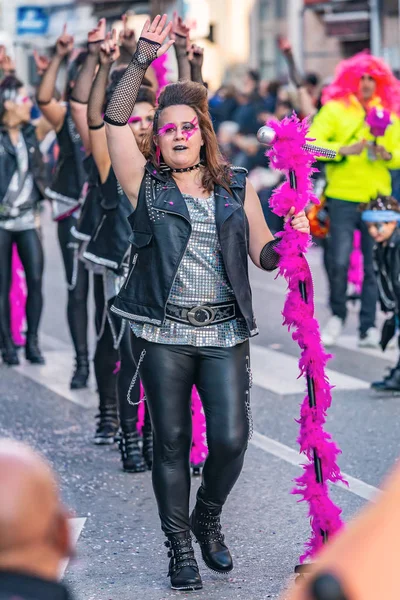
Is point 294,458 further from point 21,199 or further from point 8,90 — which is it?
→ point 8,90

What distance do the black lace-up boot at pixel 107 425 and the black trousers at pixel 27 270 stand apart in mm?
2610

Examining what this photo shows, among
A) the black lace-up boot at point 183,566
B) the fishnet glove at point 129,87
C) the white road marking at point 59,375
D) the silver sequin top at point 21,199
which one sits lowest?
the white road marking at point 59,375

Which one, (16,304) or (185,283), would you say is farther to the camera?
(16,304)

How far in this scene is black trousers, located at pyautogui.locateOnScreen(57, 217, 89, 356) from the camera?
28.9 ft

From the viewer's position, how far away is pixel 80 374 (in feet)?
29.4

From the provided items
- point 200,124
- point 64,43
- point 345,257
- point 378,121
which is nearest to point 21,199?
point 64,43

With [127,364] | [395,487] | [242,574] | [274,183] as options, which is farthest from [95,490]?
[274,183]

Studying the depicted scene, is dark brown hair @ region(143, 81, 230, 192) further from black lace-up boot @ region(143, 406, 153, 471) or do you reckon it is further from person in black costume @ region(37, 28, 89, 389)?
person in black costume @ region(37, 28, 89, 389)

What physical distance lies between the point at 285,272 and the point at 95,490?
2058 millimetres

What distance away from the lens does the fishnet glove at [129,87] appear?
4.80m

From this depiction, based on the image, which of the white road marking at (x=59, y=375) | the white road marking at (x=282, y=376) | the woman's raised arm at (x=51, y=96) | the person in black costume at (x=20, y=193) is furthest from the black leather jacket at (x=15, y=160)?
the white road marking at (x=282, y=376)

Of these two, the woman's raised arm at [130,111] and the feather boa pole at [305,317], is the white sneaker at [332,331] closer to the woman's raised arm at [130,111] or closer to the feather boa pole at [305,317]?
the feather boa pole at [305,317]

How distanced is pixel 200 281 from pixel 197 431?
1.79 m

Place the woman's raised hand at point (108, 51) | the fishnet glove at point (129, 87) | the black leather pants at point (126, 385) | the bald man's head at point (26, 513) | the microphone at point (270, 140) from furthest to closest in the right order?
1. the black leather pants at point (126, 385)
2. the woman's raised hand at point (108, 51)
3. the fishnet glove at point (129, 87)
4. the microphone at point (270, 140)
5. the bald man's head at point (26, 513)
